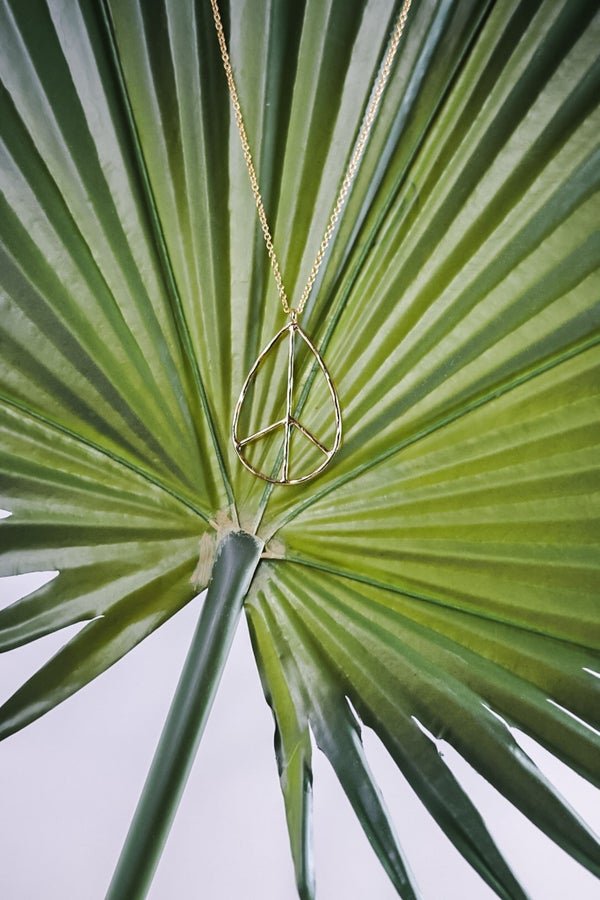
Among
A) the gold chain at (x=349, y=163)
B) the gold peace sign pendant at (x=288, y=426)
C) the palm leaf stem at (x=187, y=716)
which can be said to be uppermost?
the gold chain at (x=349, y=163)

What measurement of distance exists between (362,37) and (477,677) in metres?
0.52

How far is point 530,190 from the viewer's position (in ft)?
2.18

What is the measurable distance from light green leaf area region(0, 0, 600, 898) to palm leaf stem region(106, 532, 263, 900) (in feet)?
0.07

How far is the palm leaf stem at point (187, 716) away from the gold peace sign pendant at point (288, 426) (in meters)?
0.06

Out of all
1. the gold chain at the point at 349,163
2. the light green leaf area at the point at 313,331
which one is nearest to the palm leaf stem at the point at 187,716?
the light green leaf area at the point at 313,331

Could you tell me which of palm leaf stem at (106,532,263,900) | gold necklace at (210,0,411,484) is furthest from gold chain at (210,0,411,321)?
palm leaf stem at (106,532,263,900)

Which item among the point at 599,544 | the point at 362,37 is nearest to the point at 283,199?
the point at 362,37

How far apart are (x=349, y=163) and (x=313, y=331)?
5.7 inches

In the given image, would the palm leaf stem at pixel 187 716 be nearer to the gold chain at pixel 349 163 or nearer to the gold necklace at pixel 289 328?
the gold necklace at pixel 289 328

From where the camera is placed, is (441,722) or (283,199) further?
(283,199)

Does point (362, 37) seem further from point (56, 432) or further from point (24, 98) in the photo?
point (56, 432)

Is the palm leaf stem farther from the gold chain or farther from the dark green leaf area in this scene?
the gold chain

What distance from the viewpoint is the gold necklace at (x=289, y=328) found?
2.27 ft

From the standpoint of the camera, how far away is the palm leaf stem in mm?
558
